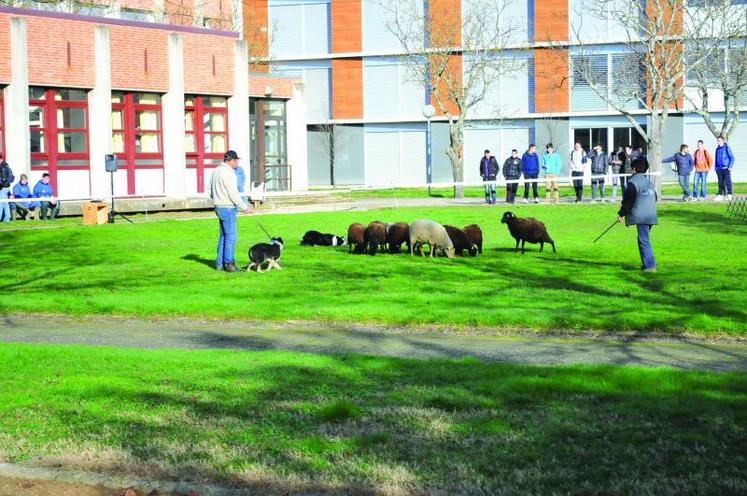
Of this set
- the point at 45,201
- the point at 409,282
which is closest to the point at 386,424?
the point at 409,282

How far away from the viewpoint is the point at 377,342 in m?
13.6

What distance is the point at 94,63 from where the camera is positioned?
129 ft

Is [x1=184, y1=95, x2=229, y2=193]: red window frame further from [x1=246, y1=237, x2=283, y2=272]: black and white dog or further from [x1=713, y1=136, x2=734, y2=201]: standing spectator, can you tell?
[x1=246, y1=237, x2=283, y2=272]: black and white dog

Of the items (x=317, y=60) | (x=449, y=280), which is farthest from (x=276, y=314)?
(x=317, y=60)

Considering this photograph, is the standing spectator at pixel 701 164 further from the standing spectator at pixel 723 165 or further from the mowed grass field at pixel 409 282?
the mowed grass field at pixel 409 282

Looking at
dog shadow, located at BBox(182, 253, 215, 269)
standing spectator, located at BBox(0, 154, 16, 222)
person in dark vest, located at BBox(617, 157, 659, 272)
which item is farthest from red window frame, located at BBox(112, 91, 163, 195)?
person in dark vest, located at BBox(617, 157, 659, 272)

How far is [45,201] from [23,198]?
0.66 m

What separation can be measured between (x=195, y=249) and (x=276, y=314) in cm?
1013

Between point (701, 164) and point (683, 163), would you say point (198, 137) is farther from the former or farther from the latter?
point (701, 164)

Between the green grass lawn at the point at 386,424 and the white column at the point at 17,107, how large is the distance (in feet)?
87.8

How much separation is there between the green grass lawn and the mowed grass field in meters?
4.28

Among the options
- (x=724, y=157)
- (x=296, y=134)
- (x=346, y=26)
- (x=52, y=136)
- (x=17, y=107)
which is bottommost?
(x=724, y=157)

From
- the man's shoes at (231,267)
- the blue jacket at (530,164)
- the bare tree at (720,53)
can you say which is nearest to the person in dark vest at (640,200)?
the man's shoes at (231,267)

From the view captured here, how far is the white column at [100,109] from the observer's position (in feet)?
129
